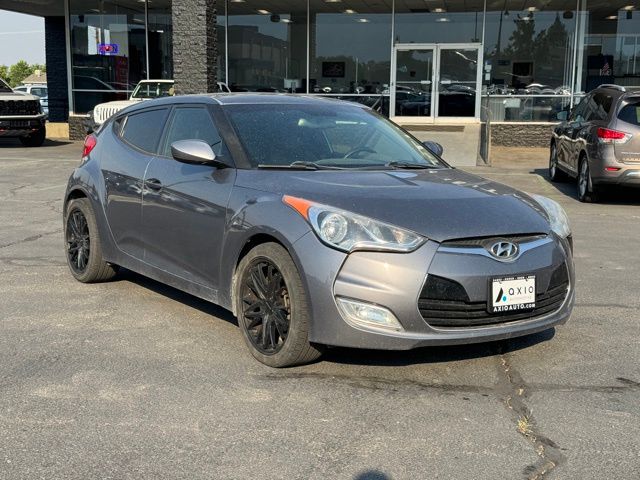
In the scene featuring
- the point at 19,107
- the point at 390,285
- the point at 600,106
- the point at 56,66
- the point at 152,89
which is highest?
the point at 56,66

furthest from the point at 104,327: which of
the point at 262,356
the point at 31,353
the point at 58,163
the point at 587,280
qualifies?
the point at 58,163

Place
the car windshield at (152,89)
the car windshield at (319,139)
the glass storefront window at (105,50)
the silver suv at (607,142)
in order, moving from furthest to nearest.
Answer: the glass storefront window at (105,50)
the car windshield at (152,89)
the silver suv at (607,142)
the car windshield at (319,139)

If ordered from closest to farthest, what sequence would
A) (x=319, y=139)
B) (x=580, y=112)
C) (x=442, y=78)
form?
1. (x=319, y=139)
2. (x=580, y=112)
3. (x=442, y=78)

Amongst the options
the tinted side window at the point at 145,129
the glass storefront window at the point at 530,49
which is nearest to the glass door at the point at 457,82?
the glass storefront window at the point at 530,49

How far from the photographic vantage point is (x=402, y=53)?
2308 centimetres

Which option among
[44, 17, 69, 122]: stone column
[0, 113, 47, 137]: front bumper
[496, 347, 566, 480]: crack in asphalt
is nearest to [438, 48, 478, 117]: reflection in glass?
[0, 113, 47, 137]: front bumper

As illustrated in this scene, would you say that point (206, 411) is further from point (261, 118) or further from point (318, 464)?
point (261, 118)

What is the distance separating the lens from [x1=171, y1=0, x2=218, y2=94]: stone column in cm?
1830

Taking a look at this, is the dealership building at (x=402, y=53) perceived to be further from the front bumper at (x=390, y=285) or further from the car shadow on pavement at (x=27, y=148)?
the front bumper at (x=390, y=285)

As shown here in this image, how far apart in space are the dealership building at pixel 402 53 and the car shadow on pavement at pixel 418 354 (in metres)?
16.2

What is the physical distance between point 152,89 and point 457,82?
884 cm

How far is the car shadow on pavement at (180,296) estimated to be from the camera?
5.58 meters

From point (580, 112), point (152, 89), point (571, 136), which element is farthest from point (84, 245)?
point (152, 89)

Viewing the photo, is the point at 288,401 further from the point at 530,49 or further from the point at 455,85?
the point at 530,49
